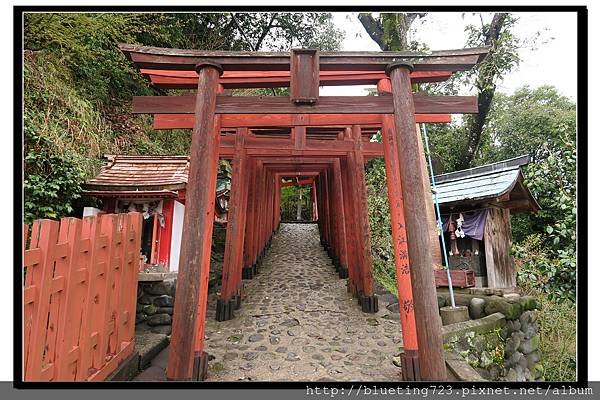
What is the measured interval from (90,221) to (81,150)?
4.78 meters

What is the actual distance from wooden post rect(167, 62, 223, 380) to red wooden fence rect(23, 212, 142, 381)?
2.72 ft

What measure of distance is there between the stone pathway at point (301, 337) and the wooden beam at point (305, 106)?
3.12 m

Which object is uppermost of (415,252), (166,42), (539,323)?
(166,42)

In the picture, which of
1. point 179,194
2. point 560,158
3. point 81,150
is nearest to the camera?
point 560,158

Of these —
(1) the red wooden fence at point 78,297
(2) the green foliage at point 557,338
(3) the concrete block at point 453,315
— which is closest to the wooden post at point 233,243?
(1) the red wooden fence at point 78,297

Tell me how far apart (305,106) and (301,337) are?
3.62 m

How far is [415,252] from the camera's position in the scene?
2.96 metres

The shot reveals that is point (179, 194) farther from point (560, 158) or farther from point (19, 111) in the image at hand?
point (560, 158)

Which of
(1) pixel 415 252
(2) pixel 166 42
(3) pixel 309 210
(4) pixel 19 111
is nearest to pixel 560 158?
(1) pixel 415 252

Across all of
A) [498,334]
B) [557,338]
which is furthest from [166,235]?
[557,338]

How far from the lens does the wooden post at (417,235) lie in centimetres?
284

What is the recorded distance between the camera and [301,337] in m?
5.01

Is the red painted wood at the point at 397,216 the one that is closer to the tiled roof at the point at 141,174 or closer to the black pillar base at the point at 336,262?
the tiled roof at the point at 141,174

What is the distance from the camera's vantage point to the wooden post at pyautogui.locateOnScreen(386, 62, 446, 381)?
2.84 metres
